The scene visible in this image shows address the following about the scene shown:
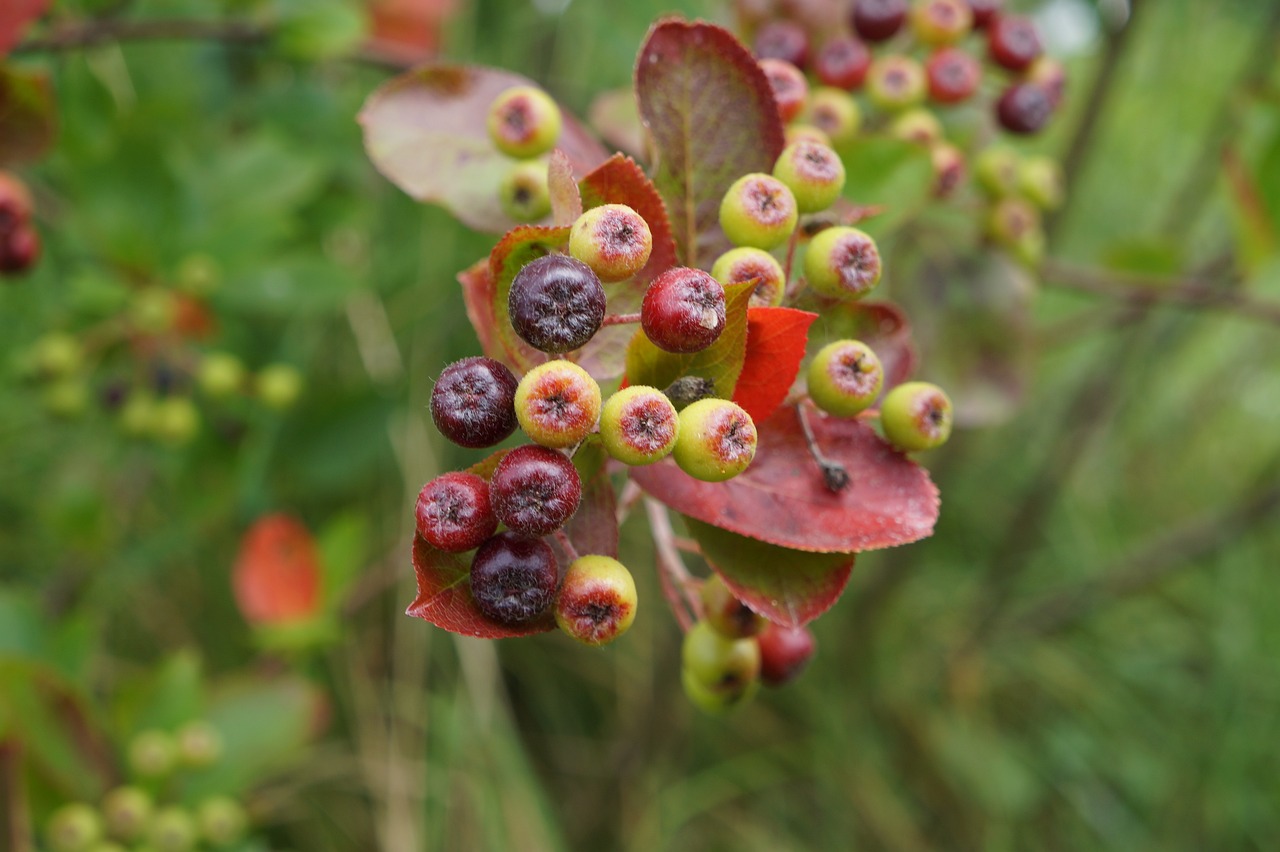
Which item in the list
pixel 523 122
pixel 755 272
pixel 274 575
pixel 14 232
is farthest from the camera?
pixel 274 575

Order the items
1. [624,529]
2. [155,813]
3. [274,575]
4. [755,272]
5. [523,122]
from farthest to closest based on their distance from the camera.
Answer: [624,529], [274,575], [155,813], [523,122], [755,272]

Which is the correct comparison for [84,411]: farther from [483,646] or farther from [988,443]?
[988,443]

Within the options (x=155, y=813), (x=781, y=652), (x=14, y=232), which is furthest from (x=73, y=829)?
(x=781, y=652)

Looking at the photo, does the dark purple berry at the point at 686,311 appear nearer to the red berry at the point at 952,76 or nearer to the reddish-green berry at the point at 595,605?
the reddish-green berry at the point at 595,605

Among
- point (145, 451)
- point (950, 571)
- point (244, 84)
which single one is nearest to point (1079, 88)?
point (950, 571)

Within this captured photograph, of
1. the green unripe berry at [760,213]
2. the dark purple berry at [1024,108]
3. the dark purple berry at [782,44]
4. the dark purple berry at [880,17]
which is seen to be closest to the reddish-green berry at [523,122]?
the green unripe berry at [760,213]

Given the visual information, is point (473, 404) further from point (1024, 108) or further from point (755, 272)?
point (1024, 108)

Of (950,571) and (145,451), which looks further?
(950,571)
